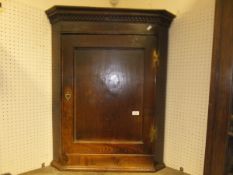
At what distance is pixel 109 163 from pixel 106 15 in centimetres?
130

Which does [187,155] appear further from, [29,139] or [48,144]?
[29,139]

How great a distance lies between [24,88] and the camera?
176 centimetres

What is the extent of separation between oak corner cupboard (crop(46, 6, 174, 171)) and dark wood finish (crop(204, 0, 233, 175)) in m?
0.64

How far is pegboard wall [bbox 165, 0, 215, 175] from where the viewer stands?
168 cm

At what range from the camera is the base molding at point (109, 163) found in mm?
1844

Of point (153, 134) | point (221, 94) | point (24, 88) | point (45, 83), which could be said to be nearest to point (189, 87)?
point (153, 134)

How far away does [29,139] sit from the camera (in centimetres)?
183

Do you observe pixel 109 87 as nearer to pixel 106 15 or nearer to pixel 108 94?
pixel 108 94

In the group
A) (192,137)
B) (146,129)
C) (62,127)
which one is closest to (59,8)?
(62,127)

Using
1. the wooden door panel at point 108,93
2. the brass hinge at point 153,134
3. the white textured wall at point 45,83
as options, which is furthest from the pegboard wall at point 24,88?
the brass hinge at point 153,134

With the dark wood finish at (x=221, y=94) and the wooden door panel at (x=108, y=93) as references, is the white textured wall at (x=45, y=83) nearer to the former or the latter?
the wooden door panel at (x=108, y=93)

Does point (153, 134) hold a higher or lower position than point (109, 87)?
lower

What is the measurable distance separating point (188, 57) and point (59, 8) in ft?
3.84

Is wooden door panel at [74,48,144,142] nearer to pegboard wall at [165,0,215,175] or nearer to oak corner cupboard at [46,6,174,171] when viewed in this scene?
oak corner cupboard at [46,6,174,171]
